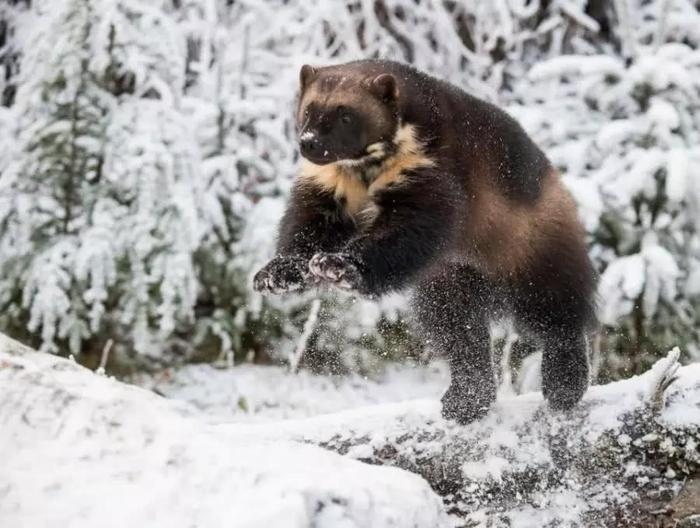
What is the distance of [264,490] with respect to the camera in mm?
2014

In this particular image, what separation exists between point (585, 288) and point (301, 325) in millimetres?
3159

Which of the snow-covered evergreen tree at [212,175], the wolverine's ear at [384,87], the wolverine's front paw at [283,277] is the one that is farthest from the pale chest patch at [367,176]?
the snow-covered evergreen tree at [212,175]

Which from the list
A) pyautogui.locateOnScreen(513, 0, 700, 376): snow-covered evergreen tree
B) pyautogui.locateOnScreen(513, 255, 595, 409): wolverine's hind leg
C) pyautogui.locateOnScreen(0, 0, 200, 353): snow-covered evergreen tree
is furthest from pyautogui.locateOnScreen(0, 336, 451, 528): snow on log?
pyautogui.locateOnScreen(513, 0, 700, 376): snow-covered evergreen tree

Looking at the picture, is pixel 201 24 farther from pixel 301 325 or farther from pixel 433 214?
pixel 433 214

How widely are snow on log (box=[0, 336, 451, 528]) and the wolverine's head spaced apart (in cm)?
101

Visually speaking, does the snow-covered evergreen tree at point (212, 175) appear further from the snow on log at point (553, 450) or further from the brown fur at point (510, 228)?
the snow on log at point (553, 450)

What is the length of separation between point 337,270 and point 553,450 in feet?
2.94

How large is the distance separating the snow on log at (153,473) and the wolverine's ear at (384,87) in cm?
123

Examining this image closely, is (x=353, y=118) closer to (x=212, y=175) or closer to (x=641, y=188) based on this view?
(x=641, y=188)

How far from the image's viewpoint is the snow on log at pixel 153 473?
1.99 meters

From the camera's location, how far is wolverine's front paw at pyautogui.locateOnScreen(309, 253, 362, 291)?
2770mm

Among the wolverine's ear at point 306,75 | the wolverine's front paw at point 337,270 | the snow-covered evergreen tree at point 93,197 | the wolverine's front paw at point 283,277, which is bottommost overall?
the snow-covered evergreen tree at point 93,197

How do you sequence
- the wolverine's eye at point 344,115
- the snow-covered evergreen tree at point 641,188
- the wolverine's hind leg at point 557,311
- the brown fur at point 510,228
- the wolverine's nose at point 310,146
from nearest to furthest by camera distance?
the wolverine's nose at point 310,146
the wolverine's eye at point 344,115
the brown fur at point 510,228
the wolverine's hind leg at point 557,311
the snow-covered evergreen tree at point 641,188

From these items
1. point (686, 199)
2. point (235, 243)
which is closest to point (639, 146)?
point (686, 199)
